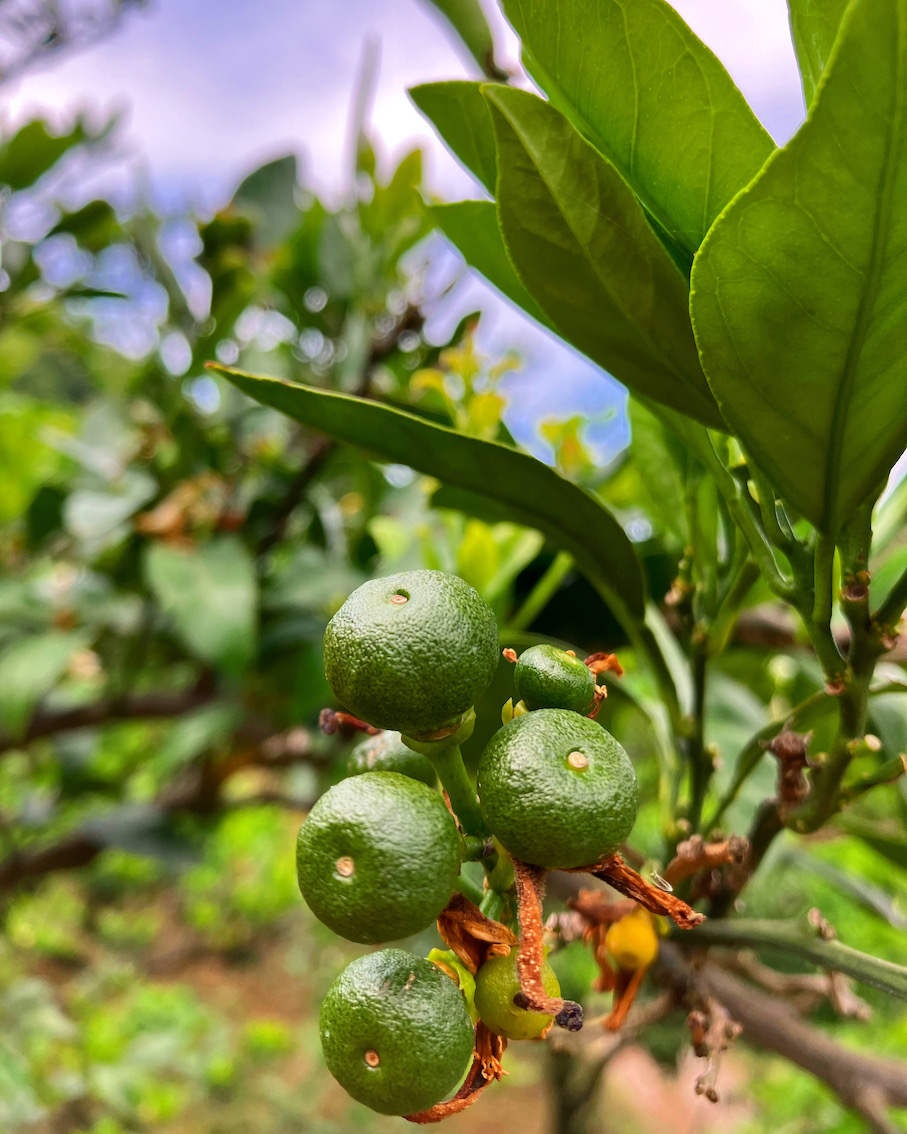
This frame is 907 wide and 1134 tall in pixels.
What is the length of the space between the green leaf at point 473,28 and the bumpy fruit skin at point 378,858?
56cm

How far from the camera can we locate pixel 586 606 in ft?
3.00

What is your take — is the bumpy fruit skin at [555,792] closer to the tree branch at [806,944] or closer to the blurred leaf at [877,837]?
the tree branch at [806,944]

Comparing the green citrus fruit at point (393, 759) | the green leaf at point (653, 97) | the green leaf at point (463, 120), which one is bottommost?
the green citrus fruit at point (393, 759)

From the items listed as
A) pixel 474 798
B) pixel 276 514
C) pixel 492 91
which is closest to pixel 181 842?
pixel 276 514

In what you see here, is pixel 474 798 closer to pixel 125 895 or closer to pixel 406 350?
pixel 406 350

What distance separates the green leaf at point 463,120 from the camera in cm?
46

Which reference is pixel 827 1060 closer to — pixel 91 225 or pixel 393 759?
pixel 393 759

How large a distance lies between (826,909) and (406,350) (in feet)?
6.36

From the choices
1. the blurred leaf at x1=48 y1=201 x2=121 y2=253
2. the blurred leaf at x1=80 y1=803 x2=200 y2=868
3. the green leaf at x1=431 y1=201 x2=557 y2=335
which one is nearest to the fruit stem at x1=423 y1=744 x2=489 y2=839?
the green leaf at x1=431 y1=201 x2=557 y2=335

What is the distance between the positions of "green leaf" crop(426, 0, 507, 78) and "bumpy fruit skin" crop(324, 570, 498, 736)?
0.48 metres

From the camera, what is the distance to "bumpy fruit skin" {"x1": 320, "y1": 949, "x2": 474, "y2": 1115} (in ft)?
1.03

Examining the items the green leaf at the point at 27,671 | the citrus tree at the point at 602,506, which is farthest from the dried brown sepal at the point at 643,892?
the green leaf at the point at 27,671

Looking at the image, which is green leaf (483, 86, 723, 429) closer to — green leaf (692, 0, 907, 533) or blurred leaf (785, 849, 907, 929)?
green leaf (692, 0, 907, 533)

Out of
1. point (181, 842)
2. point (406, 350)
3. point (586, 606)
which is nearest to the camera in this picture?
point (586, 606)
